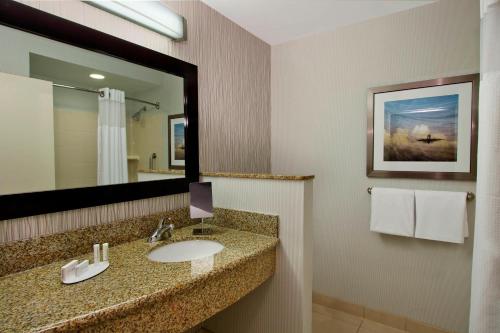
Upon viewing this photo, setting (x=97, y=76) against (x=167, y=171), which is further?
(x=167, y=171)

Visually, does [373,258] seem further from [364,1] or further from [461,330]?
[364,1]

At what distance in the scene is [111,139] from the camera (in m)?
1.24

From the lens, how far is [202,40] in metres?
1.68

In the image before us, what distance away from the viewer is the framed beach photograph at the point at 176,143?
4.91 feet

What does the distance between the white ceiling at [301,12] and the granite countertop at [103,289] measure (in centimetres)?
157

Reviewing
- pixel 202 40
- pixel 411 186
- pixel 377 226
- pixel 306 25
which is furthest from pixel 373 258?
pixel 202 40

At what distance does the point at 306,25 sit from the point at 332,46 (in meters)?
0.27

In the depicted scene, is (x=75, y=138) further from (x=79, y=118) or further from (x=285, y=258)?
(x=285, y=258)

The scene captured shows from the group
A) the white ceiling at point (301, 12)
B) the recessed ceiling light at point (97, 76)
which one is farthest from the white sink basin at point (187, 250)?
the white ceiling at point (301, 12)

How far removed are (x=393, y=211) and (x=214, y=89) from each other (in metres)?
1.49

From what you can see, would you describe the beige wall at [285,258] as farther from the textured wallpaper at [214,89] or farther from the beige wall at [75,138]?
the beige wall at [75,138]

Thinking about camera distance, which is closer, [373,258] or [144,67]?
[144,67]

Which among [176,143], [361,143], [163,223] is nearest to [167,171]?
[176,143]

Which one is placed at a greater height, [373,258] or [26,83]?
[26,83]
